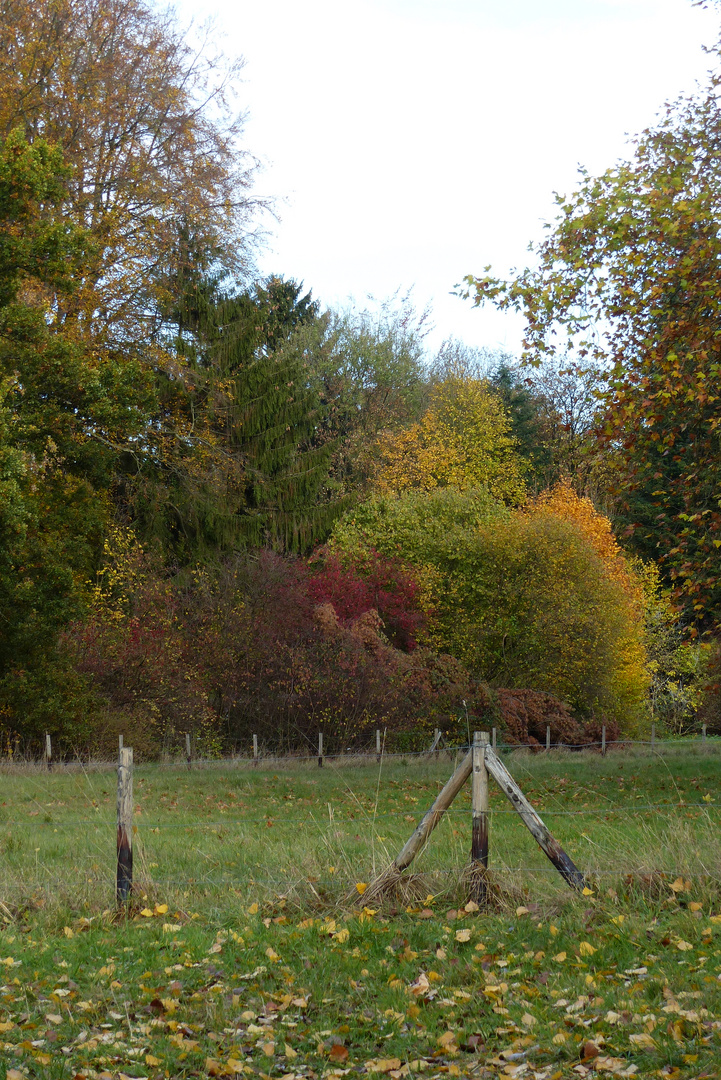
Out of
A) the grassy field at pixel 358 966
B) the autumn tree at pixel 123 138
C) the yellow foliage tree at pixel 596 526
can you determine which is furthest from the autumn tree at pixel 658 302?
the yellow foliage tree at pixel 596 526

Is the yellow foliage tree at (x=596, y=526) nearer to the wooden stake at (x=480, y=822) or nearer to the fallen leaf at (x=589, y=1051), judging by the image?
the wooden stake at (x=480, y=822)

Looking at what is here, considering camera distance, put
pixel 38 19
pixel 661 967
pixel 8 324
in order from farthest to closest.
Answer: pixel 38 19 → pixel 8 324 → pixel 661 967

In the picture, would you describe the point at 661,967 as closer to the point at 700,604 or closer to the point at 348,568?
the point at 700,604

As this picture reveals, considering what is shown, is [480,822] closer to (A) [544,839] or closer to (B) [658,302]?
(A) [544,839]

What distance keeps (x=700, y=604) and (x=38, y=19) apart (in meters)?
20.2

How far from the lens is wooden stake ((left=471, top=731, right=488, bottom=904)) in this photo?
662 centimetres

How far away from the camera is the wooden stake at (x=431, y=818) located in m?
6.64

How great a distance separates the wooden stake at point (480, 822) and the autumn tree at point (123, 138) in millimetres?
17726

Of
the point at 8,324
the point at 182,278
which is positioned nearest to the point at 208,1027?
the point at 8,324

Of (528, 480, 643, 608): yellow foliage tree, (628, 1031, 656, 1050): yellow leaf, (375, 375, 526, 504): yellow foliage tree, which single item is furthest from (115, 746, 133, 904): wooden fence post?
(375, 375, 526, 504): yellow foliage tree

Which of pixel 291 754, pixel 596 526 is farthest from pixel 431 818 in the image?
pixel 596 526

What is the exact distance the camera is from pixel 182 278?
28094 mm

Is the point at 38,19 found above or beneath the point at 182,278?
above

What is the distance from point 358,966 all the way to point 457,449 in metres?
35.3
